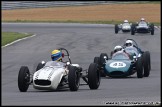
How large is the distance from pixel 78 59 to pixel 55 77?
45.8ft

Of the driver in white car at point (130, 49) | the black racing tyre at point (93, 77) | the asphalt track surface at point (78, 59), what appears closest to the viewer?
the asphalt track surface at point (78, 59)

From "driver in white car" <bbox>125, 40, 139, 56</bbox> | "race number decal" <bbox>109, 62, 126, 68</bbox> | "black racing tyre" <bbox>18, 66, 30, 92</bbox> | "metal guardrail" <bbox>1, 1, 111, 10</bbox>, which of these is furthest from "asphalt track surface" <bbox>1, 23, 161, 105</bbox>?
"metal guardrail" <bbox>1, 1, 111, 10</bbox>

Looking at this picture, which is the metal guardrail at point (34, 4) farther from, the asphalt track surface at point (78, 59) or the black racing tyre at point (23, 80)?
the black racing tyre at point (23, 80)

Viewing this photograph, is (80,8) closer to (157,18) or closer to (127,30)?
(157,18)

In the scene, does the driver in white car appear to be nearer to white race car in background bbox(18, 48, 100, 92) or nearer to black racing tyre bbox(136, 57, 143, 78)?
black racing tyre bbox(136, 57, 143, 78)

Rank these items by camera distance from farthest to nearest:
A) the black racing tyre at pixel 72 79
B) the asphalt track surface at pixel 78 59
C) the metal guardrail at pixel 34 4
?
1. the metal guardrail at pixel 34 4
2. the black racing tyre at pixel 72 79
3. the asphalt track surface at pixel 78 59

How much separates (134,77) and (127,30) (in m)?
29.1

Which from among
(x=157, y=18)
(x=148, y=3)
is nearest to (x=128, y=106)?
(x=157, y=18)

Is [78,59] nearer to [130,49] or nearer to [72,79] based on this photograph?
[130,49]

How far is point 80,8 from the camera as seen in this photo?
7962 centimetres

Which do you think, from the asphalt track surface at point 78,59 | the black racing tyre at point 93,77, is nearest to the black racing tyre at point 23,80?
the asphalt track surface at point 78,59

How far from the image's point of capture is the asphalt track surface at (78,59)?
53.4 ft

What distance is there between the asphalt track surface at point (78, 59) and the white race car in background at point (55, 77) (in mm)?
203

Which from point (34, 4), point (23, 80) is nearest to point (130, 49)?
point (23, 80)
